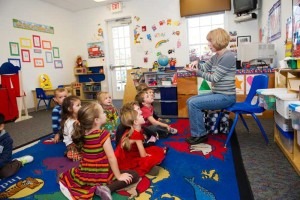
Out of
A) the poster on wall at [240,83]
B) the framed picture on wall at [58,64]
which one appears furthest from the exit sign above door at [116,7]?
the poster on wall at [240,83]

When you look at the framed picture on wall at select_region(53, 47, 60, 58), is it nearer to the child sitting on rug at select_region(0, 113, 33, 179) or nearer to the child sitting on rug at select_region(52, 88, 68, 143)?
the child sitting on rug at select_region(52, 88, 68, 143)

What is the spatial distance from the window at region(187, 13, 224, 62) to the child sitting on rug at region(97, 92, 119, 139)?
11.1 feet

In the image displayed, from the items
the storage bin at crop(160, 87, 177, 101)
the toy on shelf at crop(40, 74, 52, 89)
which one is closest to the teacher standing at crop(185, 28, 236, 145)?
the storage bin at crop(160, 87, 177, 101)

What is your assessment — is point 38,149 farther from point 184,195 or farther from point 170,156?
point 184,195

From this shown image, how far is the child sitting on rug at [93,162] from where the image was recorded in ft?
4.61

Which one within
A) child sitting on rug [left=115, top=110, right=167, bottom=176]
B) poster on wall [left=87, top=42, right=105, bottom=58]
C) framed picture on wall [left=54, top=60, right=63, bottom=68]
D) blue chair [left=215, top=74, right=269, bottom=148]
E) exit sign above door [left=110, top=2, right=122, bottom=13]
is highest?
exit sign above door [left=110, top=2, right=122, bottom=13]

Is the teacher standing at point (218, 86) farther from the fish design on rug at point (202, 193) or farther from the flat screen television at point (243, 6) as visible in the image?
the flat screen television at point (243, 6)

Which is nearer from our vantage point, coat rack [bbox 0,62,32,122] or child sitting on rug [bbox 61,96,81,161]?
child sitting on rug [bbox 61,96,81,161]

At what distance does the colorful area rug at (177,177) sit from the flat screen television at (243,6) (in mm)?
3140

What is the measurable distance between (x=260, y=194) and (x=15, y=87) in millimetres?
4400

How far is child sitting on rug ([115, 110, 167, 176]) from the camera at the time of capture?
1.66 metres

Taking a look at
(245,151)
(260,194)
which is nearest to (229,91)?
(245,151)

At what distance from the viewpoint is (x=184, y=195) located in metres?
1.36

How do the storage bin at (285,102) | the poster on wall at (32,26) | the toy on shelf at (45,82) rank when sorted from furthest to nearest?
the toy on shelf at (45,82), the poster on wall at (32,26), the storage bin at (285,102)
